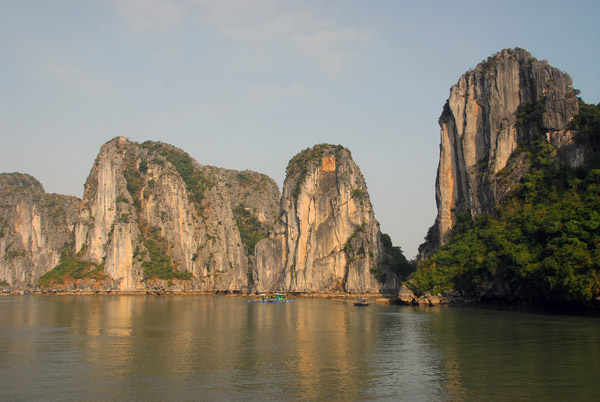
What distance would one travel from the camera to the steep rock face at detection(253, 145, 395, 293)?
114 m

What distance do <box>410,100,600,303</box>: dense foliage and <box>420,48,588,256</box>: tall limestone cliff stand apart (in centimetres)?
202

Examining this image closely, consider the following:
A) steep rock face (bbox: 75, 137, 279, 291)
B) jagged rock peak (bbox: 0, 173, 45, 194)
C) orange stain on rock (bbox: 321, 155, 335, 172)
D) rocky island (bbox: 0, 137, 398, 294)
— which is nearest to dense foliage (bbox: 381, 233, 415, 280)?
rocky island (bbox: 0, 137, 398, 294)

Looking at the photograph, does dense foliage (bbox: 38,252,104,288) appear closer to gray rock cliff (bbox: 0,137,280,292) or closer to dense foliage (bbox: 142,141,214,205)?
gray rock cliff (bbox: 0,137,280,292)

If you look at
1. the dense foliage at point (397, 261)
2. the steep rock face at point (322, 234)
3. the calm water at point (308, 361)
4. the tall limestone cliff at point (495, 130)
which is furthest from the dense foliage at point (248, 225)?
the calm water at point (308, 361)

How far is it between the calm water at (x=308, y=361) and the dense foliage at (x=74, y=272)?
83488 millimetres

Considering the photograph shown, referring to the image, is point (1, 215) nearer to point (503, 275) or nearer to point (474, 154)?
point (474, 154)

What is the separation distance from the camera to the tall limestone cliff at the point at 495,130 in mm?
68062

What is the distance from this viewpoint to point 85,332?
39.7m

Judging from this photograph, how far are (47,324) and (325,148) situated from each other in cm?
8595

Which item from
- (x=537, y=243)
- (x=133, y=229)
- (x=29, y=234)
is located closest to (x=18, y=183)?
(x=29, y=234)

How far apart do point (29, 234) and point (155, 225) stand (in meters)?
41.8

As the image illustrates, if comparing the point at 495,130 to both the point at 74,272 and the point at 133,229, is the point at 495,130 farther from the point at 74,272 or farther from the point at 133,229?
the point at 74,272

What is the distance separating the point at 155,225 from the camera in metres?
138

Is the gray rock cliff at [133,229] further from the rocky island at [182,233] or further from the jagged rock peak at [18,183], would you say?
the jagged rock peak at [18,183]
